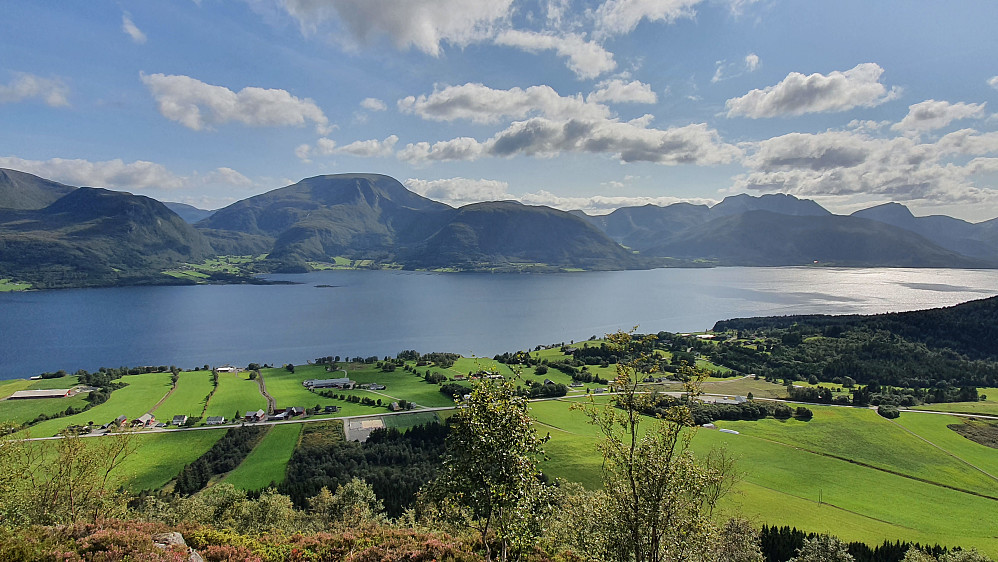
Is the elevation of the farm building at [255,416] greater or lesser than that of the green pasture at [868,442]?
lesser

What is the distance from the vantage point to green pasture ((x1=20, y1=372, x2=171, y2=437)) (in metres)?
65.2

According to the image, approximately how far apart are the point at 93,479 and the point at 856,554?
52457mm

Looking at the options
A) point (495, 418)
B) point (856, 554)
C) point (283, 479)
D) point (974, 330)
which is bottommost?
point (283, 479)

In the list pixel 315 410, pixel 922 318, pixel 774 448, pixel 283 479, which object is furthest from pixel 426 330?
pixel 922 318

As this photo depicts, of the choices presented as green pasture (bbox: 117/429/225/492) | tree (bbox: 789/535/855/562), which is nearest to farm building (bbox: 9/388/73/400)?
green pasture (bbox: 117/429/225/492)

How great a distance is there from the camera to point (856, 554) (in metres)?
34.6

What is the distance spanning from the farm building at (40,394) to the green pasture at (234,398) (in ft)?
76.6

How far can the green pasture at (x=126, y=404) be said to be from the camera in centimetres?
6525

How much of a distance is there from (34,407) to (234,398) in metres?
29.4

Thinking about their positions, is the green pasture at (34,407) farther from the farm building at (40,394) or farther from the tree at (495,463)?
the tree at (495,463)

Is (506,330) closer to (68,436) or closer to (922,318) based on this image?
(922,318)

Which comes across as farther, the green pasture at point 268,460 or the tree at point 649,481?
the green pasture at point 268,460

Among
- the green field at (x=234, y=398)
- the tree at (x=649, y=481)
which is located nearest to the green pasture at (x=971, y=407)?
the tree at (x=649, y=481)

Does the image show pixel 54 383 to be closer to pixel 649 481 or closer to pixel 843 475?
pixel 649 481
